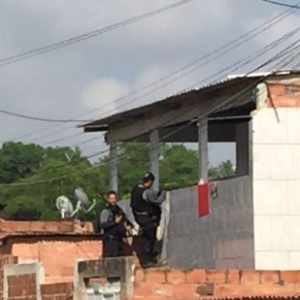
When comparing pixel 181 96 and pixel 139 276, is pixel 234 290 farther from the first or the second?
pixel 181 96

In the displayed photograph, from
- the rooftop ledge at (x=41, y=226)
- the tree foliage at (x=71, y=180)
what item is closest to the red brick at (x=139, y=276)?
the rooftop ledge at (x=41, y=226)

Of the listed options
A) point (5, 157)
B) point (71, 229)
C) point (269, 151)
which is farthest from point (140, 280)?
point (5, 157)

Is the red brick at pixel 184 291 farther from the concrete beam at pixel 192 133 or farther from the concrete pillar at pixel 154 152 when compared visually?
the concrete beam at pixel 192 133

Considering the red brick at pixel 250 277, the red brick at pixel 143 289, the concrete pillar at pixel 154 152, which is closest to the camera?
the red brick at pixel 143 289

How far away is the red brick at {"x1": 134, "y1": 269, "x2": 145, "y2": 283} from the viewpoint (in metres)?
16.1

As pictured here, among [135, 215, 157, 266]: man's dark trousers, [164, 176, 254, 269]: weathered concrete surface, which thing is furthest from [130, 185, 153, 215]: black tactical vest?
[164, 176, 254, 269]: weathered concrete surface

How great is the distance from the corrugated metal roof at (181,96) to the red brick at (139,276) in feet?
12.9

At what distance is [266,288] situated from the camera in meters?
16.4

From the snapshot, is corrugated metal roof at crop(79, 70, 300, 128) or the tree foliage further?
the tree foliage

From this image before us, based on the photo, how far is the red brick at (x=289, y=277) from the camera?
1650 centimetres

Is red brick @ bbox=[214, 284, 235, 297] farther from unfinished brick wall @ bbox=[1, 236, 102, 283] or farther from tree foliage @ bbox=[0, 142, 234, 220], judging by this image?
tree foliage @ bbox=[0, 142, 234, 220]

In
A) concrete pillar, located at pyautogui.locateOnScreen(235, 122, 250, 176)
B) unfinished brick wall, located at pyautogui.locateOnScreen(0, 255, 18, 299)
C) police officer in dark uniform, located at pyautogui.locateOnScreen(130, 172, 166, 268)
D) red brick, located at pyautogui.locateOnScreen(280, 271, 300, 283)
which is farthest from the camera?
concrete pillar, located at pyautogui.locateOnScreen(235, 122, 250, 176)

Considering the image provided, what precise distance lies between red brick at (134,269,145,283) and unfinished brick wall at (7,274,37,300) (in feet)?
10.6

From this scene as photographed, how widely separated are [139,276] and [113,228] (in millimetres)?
3797
